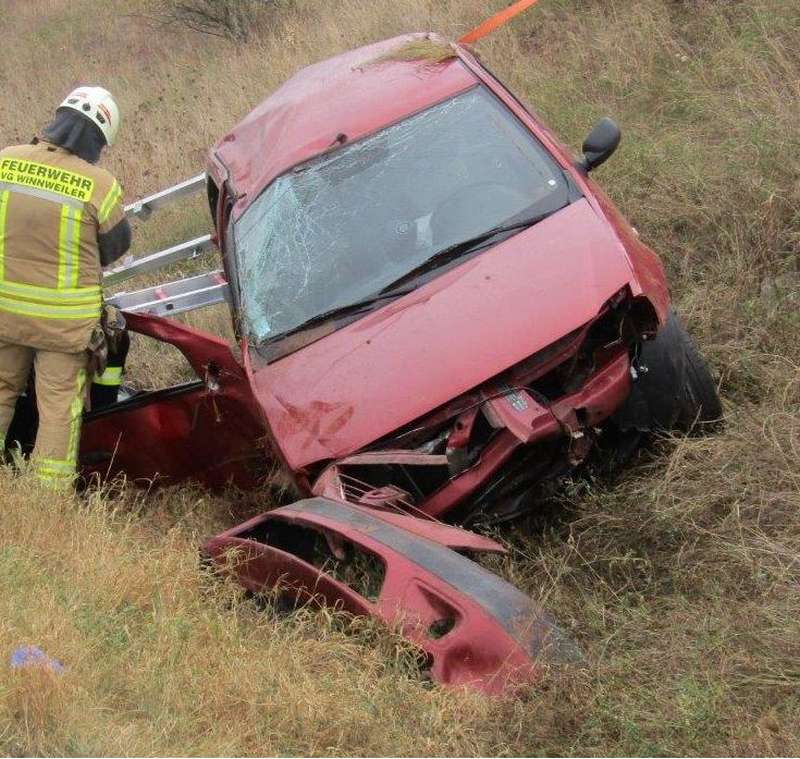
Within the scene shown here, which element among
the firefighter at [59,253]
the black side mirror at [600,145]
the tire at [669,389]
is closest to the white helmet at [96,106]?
the firefighter at [59,253]

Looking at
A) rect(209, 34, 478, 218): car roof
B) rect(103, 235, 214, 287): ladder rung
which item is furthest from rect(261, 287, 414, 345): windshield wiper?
rect(103, 235, 214, 287): ladder rung

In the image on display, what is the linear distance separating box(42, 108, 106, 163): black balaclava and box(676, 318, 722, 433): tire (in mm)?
2621

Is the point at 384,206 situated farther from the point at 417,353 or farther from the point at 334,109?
the point at 417,353

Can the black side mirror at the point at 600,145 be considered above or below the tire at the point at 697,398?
above

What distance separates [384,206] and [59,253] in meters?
1.38

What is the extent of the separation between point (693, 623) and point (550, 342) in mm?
1069

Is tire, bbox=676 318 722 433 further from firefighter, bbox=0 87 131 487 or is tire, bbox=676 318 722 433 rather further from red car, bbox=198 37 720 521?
firefighter, bbox=0 87 131 487

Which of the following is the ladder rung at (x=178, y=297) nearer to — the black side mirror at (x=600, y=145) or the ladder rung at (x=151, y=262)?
the ladder rung at (x=151, y=262)

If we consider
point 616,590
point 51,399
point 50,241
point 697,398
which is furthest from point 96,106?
point 616,590

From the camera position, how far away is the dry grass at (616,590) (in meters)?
3.41

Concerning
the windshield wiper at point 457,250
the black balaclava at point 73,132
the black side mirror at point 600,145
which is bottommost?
the windshield wiper at point 457,250

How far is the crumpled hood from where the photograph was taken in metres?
4.43

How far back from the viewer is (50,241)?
5.31 meters

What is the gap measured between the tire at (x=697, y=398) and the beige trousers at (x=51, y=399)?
2520 mm
